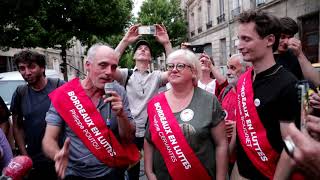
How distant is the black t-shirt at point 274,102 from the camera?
2.07m

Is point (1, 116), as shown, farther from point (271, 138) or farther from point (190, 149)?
point (271, 138)

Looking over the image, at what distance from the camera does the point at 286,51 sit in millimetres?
2820

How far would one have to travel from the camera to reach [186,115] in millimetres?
2543

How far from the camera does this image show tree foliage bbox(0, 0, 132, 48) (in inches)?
560

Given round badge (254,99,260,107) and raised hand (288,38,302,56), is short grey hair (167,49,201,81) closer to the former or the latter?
round badge (254,99,260,107)

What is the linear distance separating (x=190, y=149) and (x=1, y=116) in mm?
1894

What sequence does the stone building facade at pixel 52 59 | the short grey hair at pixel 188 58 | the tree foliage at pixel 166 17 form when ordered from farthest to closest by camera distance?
the tree foliage at pixel 166 17, the stone building facade at pixel 52 59, the short grey hair at pixel 188 58

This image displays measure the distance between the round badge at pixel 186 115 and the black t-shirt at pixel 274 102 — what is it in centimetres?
50

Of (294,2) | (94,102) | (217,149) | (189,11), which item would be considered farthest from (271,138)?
(189,11)

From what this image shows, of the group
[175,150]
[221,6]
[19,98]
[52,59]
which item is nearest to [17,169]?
[175,150]

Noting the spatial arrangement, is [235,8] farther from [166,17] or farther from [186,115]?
[186,115]

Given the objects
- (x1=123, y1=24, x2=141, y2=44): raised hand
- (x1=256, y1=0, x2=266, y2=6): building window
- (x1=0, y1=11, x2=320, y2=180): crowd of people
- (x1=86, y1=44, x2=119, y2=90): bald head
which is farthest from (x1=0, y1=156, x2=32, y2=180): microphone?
(x1=256, y1=0, x2=266, y2=6): building window

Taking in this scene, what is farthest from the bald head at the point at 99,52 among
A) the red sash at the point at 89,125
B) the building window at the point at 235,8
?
the building window at the point at 235,8

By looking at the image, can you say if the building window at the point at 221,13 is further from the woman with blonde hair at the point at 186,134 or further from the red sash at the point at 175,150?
the red sash at the point at 175,150
